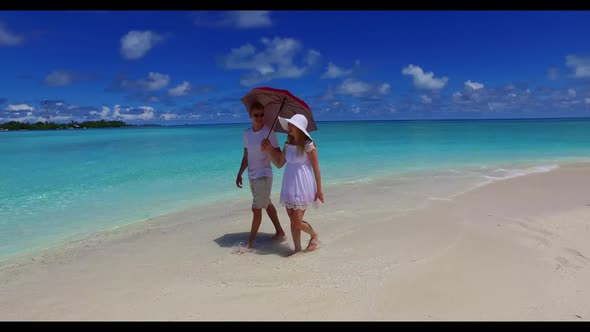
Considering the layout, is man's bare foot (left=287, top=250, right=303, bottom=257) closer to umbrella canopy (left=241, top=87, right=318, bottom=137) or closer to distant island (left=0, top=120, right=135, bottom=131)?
umbrella canopy (left=241, top=87, right=318, bottom=137)

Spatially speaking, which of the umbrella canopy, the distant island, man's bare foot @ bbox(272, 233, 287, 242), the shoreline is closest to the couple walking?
the umbrella canopy

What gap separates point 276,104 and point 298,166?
3.00ft

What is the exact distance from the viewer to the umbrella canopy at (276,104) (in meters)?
4.29

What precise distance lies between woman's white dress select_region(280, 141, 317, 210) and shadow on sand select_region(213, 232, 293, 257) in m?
0.81

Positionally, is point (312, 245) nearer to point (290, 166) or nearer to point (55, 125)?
point (290, 166)

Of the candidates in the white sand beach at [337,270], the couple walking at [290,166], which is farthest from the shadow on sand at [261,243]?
the couple walking at [290,166]

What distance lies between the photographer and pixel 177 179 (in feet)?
37.7

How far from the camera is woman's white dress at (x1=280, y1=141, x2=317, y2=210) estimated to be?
13.6 feet

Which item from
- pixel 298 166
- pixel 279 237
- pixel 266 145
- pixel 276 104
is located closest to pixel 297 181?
pixel 298 166

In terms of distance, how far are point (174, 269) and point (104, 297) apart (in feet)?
2.74

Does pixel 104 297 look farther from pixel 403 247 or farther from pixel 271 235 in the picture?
pixel 403 247

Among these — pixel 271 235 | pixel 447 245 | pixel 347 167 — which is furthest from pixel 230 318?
pixel 347 167
